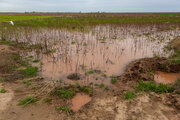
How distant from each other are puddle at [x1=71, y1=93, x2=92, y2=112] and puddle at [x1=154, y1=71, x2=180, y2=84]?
8.91 feet

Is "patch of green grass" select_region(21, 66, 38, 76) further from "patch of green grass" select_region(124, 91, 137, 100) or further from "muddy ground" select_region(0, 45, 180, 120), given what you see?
"patch of green grass" select_region(124, 91, 137, 100)

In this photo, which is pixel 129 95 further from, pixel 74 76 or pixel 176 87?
pixel 74 76

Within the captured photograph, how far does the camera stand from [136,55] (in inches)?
271

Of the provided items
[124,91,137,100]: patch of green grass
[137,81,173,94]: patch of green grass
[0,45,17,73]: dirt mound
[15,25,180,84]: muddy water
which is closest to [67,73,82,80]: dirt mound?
[15,25,180,84]: muddy water

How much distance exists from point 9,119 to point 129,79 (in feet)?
12.2

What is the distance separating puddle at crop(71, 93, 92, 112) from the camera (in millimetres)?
3432

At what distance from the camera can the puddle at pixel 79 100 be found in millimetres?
3432

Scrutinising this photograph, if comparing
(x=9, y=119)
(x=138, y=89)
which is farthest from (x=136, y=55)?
(x=9, y=119)

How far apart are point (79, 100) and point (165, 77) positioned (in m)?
3.44

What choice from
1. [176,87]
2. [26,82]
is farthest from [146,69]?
[26,82]

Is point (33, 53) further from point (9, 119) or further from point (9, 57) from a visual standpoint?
point (9, 119)

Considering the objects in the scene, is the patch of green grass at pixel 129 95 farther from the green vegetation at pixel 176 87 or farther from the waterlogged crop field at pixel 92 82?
the green vegetation at pixel 176 87

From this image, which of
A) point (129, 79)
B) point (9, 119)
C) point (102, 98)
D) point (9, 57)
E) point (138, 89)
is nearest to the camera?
point (9, 119)

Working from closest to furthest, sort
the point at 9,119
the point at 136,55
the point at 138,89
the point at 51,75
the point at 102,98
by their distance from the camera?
the point at 9,119, the point at 102,98, the point at 138,89, the point at 51,75, the point at 136,55
